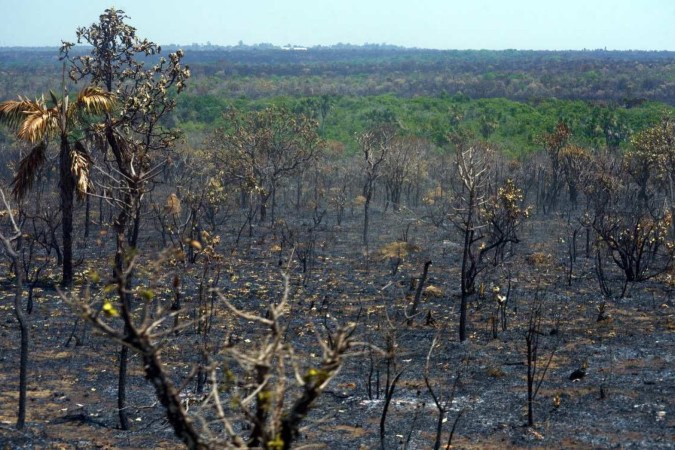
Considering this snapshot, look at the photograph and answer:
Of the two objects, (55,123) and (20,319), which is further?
(55,123)

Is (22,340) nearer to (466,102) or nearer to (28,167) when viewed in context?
(28,167)

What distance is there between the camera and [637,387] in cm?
1289

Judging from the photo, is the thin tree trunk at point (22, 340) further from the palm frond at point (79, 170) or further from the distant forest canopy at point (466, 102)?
the distant forest canopy at point (466, 102)

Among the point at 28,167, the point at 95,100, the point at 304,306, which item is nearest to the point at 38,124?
the point at 95,100

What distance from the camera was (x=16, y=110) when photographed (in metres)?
16.6

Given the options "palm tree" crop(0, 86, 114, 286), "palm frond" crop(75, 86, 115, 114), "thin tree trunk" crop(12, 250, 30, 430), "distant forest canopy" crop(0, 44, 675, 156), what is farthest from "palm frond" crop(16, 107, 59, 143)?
"distant forest canopy" crop(0, 44, 675, 156)

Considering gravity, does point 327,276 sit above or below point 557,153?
below

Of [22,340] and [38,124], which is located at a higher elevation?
[38,124]

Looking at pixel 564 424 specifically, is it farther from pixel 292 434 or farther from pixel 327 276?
pixel 327 276

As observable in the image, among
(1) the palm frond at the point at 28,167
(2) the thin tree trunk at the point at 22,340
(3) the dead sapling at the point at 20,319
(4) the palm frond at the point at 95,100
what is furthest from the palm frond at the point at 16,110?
(2) the thin tree trunk at the point at 22,340

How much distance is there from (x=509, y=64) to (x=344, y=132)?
355 feet

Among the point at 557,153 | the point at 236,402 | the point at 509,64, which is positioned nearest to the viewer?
the point at 236,402

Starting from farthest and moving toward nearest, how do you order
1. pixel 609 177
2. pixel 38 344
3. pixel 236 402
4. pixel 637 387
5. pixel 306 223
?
pixel 306 223 → pixel 609 177 → pixel 38 344 → pixel 637 387 → pixel 236 402

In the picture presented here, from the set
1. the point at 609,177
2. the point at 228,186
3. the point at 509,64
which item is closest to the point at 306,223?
the point at 228,186
